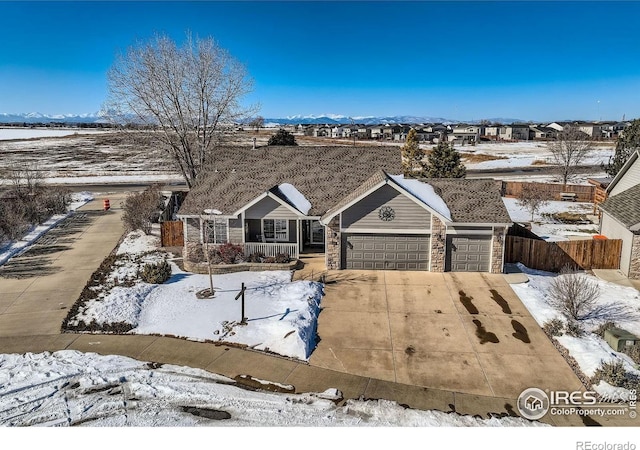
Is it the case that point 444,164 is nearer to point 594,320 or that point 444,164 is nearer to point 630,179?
point 630,179

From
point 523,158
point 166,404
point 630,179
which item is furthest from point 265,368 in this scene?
point 523,158

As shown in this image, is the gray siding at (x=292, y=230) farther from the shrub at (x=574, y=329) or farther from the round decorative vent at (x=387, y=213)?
the shrub at (x=574, y=329)

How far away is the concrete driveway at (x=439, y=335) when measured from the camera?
12.1 metres

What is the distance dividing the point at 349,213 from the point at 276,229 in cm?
422

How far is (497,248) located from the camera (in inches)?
770

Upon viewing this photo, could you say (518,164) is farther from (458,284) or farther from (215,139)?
(458,284)

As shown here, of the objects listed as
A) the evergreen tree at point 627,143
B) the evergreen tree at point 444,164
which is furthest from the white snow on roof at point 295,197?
the evergreen tree at point 627,143

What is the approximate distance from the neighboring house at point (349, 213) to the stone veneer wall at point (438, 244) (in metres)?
0.04

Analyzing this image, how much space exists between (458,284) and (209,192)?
41.2 ft

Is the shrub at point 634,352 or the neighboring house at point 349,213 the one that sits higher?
the neighboring house at point 349,213

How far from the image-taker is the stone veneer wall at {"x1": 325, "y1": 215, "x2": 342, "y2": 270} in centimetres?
2000

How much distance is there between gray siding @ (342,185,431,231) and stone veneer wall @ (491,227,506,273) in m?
2.84

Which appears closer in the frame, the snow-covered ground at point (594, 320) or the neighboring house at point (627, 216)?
the snow-covered ground at point (594, 320)

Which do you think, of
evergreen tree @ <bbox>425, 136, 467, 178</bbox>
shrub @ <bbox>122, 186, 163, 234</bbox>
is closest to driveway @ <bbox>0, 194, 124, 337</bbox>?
shrub @ <bbox>122, 186, 163, 234</bbox>
